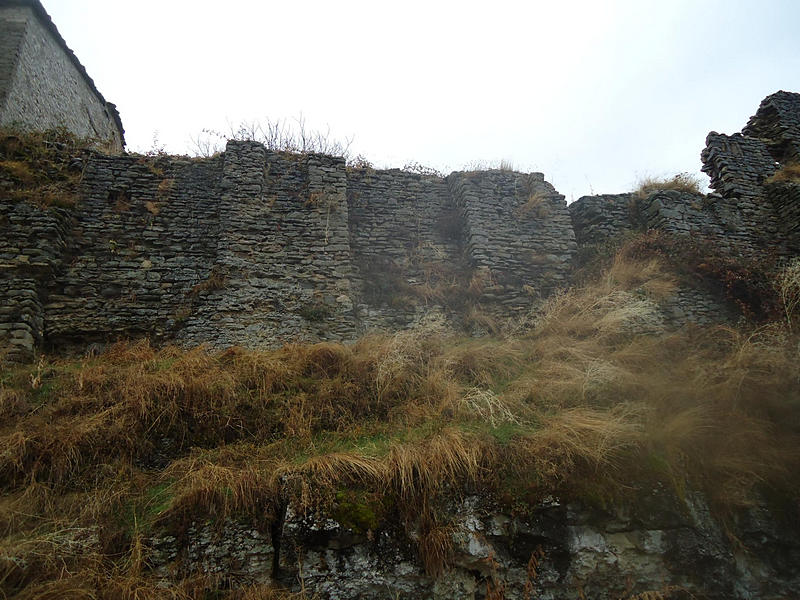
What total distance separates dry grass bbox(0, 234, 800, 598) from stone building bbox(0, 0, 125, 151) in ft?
23.0

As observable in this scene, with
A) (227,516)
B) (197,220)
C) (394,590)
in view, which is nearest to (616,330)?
(394,590)

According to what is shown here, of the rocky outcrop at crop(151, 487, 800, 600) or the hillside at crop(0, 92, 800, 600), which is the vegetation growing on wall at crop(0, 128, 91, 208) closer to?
the hillside at crop(0, 92, 800, 600)

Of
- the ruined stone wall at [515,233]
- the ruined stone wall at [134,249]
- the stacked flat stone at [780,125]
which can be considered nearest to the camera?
the ruined stone wall at [134,249]

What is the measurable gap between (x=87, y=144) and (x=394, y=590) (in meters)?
9.79

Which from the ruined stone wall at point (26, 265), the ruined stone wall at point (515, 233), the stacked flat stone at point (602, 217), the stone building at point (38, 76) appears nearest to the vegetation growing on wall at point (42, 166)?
the ruined stone wall at point (26, 265)

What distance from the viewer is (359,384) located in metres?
5.85

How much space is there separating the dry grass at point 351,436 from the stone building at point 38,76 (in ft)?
23.0

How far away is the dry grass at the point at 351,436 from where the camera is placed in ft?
12.2

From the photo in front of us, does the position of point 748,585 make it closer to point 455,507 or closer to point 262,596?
point 455,507

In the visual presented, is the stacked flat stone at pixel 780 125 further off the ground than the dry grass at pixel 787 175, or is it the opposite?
the stacked flat stone at pixel 780 125

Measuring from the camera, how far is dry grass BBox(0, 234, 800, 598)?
3723 millimetres

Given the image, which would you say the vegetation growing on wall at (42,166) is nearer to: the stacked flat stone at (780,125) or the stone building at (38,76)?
the stone building at (38,76)

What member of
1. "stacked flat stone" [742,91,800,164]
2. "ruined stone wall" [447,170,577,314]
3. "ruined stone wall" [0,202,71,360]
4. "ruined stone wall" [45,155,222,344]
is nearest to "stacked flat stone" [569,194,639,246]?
"ruined stone wall" [447,170,577,314]

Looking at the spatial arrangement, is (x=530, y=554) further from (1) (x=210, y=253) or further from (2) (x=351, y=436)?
(1) (x=210, y=253)
